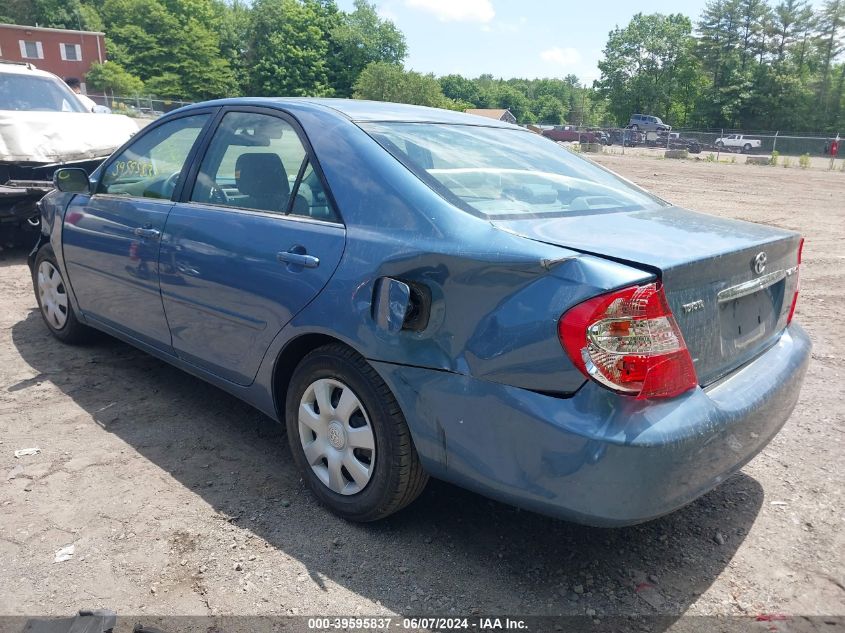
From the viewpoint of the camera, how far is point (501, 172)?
119 inches

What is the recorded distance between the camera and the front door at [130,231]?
144 inches

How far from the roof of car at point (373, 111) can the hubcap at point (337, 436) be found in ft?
4.03

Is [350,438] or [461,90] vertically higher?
[461,90]

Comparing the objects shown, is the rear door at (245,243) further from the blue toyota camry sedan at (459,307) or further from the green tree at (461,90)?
the green tree at (461,90)

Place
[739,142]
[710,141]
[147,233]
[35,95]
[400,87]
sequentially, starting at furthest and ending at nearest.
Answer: [400,87] < [710,141] < [739,142] < [35,95] < [147,233]

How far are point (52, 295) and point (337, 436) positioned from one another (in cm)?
318

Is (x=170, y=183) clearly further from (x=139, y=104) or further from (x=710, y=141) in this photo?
(x=139, y=104)

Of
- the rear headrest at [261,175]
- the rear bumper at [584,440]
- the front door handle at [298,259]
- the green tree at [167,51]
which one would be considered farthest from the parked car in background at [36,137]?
the green tree at [167,51]

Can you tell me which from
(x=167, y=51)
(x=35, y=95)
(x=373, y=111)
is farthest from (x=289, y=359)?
(x=167, y=51)

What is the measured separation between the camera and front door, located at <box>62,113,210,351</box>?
3.65 m

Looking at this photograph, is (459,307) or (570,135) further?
(570,135)

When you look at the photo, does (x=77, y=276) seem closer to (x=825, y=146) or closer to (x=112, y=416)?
(x=112, y=416)

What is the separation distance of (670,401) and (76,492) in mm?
2586

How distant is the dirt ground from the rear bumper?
46 cm
